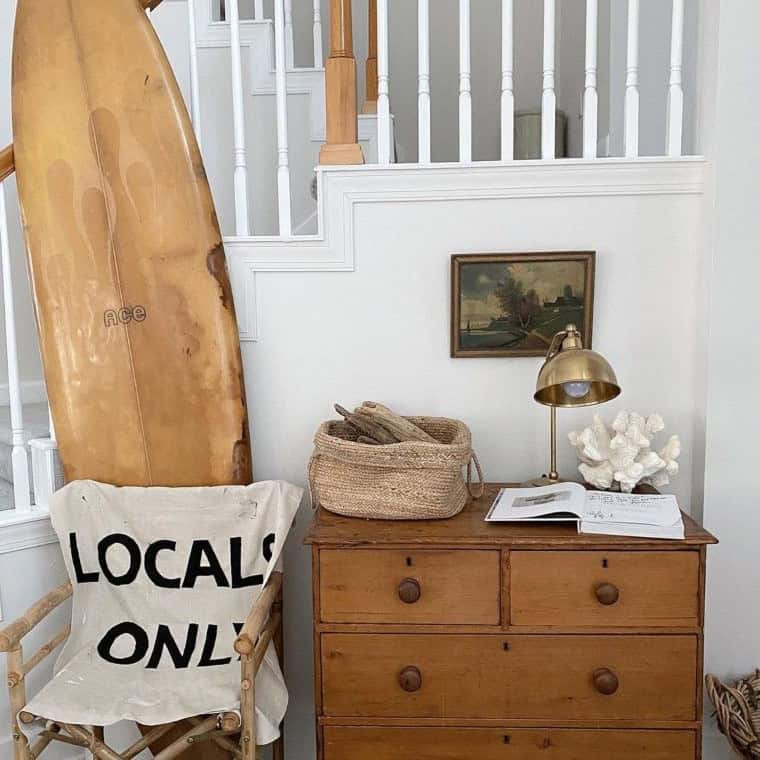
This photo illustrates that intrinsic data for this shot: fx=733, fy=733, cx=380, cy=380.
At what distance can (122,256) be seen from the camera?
1.94 metres

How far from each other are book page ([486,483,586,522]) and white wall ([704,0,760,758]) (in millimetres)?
434

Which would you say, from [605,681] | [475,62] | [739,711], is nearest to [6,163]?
[605,681]

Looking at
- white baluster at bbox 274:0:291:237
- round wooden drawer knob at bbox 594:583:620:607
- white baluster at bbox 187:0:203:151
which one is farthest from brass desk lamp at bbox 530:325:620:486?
white baluster at bbox 187:0:203:151

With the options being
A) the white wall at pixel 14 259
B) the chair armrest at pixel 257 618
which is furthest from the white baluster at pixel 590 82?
the white wall at pixel 14 259

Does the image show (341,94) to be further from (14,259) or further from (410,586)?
(14,259)

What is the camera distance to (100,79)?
1.92m

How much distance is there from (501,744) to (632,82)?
5.36 ft

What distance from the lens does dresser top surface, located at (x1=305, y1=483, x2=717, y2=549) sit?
1.57 m


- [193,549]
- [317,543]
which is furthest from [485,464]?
[193,549]

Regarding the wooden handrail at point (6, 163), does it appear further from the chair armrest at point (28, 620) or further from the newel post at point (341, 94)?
the chair armrest at point (28, 620)

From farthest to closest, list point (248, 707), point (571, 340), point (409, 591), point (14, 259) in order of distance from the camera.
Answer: point (14, 259) < point (571, 340) < point (409, 591) < point (248, 707)

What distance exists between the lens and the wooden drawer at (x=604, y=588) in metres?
1.58

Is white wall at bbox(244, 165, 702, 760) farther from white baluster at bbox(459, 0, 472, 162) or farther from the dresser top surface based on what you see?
the dresser top surface

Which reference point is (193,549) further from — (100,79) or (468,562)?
(100,79)
